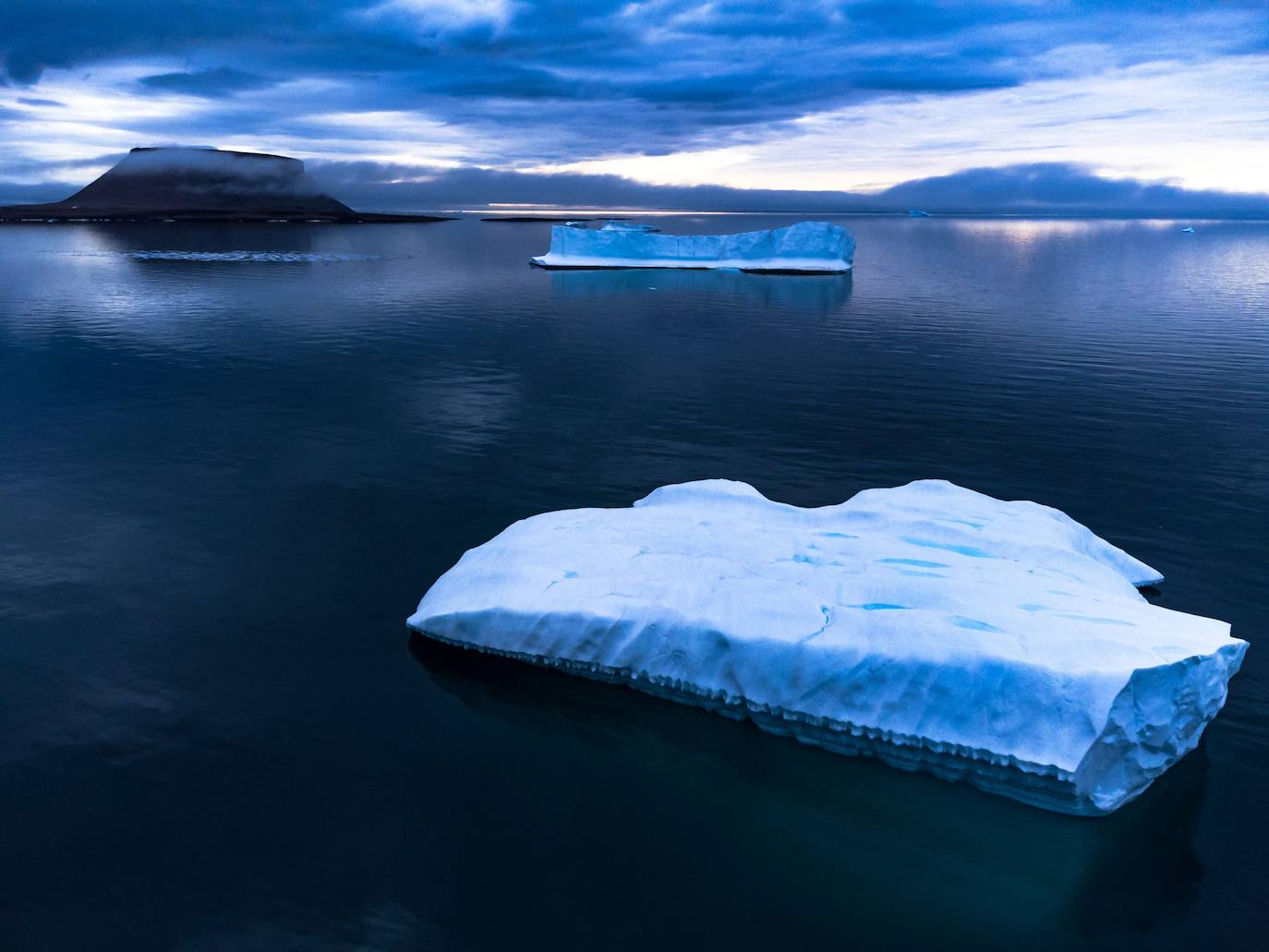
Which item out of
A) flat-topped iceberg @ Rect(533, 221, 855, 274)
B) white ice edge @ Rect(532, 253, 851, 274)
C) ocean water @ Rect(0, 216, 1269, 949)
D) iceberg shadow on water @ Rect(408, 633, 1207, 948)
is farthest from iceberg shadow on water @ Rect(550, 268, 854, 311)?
iceberg shadow on water @ Rect(408, 633, 1207, 948)

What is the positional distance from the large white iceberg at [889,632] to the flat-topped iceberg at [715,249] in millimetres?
56228

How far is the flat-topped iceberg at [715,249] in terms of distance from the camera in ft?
219

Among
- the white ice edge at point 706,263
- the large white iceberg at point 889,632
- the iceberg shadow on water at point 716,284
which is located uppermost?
the white ice edge at point 706,263

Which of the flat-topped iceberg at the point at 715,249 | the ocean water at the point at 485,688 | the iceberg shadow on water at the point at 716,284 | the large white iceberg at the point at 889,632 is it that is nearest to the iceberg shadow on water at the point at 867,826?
the ocean water at the point at 485,688

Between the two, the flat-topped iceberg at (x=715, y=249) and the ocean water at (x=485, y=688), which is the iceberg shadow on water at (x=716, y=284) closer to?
the flat-topped iceberg at (x=715, y=249)

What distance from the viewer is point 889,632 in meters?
10.1

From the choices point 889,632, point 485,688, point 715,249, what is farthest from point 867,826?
point 715,249

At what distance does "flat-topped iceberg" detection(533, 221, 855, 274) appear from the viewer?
66.7 meters

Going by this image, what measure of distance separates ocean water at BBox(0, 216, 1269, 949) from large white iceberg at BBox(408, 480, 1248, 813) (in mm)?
519

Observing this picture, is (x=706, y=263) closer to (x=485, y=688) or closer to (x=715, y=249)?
(x=715, y=249)

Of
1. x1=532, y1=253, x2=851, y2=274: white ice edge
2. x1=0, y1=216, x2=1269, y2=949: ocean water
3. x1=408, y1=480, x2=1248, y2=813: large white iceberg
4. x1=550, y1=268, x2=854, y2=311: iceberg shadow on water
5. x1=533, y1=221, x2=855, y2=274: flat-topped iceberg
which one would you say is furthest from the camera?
x1=533, y1=221, x2=855, y2=274: flat-topped iceberg

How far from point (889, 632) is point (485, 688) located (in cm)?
537

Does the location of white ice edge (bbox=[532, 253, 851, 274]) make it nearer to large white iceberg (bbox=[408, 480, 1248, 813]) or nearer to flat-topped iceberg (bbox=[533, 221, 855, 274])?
flat-topped iceberg (bbox=[533, 221, 855, 274])

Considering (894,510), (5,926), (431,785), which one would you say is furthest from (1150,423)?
(5,926)
